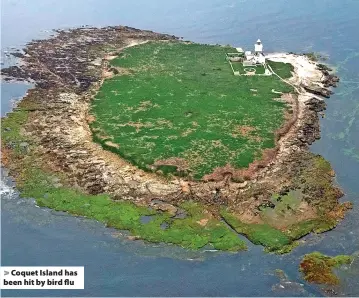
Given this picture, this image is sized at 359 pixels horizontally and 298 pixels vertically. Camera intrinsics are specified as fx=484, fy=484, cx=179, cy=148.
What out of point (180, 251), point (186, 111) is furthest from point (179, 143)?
point (180, 251)

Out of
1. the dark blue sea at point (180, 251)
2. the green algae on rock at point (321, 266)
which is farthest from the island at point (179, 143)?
the green algae on rock at point (321, 266)

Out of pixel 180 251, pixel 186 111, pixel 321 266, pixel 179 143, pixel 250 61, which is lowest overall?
pixel 321 266

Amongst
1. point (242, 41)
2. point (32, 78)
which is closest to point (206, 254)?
point (32, 78)

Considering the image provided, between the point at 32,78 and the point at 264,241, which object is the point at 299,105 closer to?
the point at 264,241

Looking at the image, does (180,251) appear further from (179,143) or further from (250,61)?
(250,61)

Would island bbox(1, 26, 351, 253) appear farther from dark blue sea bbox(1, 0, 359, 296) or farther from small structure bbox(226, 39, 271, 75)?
dark blue sea bbox(1, 0, 359, 296)

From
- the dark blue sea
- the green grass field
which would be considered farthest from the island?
the dark blue sea

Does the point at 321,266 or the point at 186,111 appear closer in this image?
the point at 321,266

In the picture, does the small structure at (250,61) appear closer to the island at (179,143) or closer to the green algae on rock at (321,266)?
the island at (179,143)
